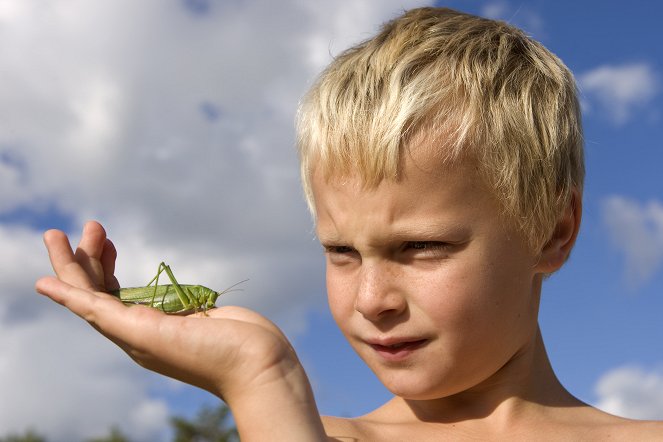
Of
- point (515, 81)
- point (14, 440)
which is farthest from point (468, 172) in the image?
point (14, 440)

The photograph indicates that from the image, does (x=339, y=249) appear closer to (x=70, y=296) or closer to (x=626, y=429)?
(x=70, y=296)

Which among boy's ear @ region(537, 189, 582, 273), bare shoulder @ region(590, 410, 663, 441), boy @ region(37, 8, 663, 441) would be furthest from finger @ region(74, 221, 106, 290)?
bare shoulder @ region(590, 410, 663, 441)

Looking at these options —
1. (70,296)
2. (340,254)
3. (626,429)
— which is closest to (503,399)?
(626,429)

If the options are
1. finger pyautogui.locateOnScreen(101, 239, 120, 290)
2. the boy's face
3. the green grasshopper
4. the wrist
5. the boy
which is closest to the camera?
the wrist

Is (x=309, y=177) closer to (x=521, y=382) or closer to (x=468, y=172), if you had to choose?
(x=468, y=172)

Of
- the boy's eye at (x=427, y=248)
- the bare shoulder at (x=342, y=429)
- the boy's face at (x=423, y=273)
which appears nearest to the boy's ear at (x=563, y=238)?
the boy's face at (x=423, y=273)

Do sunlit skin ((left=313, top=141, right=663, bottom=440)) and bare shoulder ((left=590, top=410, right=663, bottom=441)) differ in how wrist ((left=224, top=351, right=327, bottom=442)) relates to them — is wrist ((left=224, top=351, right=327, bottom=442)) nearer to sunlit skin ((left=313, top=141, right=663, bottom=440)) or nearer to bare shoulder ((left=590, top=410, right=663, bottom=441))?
sunlit skin ((left=313, top=141, right=663, bottom=440))

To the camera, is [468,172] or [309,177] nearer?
[468,172]
